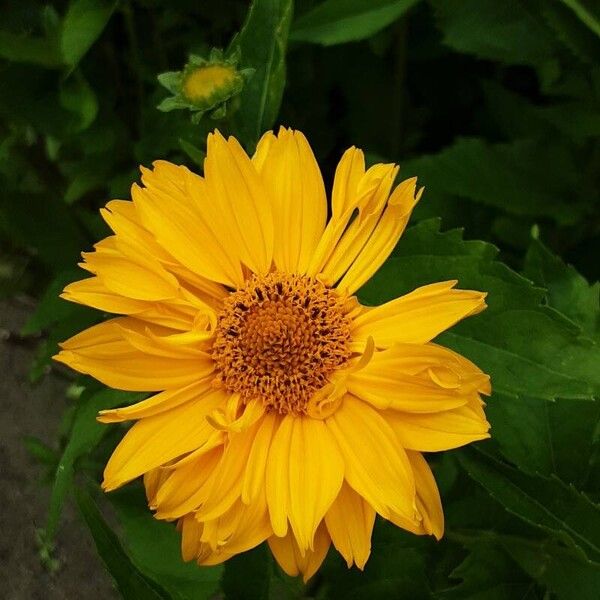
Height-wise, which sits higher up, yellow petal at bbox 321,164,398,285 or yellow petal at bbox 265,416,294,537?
yellow petal at bbox 321,164,398,285

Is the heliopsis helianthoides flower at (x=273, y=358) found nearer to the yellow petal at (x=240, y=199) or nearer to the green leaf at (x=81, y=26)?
the yellow petal at (x=240, y=199)

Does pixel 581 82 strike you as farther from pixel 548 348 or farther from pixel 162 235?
pixel 162 235

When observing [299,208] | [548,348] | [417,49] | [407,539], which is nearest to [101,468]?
[407,539]

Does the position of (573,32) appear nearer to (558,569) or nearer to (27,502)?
(558,569)

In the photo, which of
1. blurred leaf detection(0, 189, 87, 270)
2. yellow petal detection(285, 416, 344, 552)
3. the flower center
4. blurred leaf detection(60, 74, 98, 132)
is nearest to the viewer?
yellow petal detection(285, 416, 344, 552)

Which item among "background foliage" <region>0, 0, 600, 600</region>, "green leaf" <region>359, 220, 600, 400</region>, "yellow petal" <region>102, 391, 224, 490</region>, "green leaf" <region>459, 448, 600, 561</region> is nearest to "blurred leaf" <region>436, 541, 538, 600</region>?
"background foliage" <region>0, 0, 600, 600</region>

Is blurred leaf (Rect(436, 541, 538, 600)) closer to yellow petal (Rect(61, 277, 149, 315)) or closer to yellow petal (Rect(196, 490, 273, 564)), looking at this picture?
yellow petal (Rect(196, 490, 273, 564))

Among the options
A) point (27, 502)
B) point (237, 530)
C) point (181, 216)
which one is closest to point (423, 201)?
point (181, 216)
